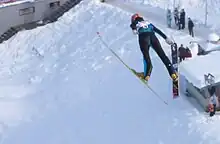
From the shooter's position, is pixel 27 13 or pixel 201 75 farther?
pixel 27 13

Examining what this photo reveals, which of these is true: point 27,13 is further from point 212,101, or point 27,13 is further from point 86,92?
point 212,101

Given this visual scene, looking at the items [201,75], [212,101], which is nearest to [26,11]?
[201,75]

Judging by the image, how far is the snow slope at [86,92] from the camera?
772 inches

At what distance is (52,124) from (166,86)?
517cm

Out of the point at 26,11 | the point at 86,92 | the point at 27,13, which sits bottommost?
the point at 27,13

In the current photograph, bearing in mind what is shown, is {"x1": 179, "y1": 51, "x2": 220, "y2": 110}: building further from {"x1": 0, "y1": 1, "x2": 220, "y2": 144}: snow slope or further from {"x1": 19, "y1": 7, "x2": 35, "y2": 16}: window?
{"x1": 19, "y1": 7, "x2": 35, "y2": 16}: window

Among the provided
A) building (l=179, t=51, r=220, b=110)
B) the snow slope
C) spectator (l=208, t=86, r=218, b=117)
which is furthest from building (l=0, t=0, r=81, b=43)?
spectator (l=208, t=86, r=218, b=117)

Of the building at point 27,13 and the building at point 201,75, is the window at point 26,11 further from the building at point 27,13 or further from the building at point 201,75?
the building at point 201,75

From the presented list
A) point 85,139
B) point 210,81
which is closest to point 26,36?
point 85,139

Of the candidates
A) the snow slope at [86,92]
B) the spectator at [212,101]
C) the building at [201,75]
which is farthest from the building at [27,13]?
the spectator at [212,101]

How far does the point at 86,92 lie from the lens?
24328mm

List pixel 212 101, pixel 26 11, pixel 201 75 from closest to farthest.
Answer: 1. pixel 212 101
2. pixel 201 75
3. pixel 26 11

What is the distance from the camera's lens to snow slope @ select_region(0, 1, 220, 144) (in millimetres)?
19609

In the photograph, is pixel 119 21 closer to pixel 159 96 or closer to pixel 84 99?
pixel 84 99
